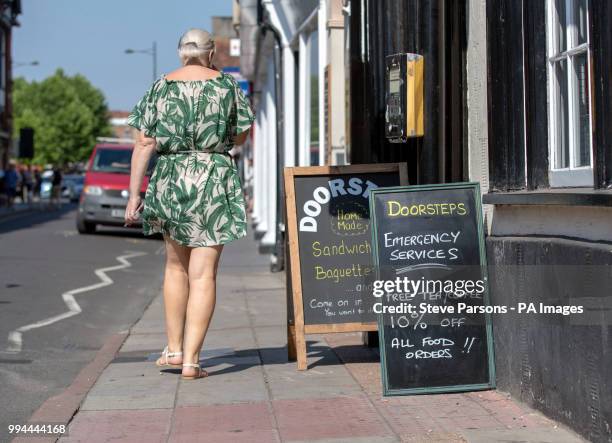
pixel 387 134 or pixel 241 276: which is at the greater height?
pixel 387 134

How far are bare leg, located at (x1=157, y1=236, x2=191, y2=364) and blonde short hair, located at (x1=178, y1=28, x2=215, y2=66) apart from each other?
1.08m

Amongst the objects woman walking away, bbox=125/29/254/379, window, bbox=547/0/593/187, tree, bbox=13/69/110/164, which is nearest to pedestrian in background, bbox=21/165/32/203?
woman walking away, bbox=125/29/254/379

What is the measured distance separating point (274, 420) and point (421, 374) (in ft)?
2.99

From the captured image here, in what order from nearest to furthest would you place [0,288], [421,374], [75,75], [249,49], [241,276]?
1. [421,374]
2. [0,288]
3. [241,276]
4. [249,49]
5. [75,75]

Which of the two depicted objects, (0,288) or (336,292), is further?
(0,288)

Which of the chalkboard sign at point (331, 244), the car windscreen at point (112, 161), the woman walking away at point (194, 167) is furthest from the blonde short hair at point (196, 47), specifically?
the car windscreen at point (112, 161)

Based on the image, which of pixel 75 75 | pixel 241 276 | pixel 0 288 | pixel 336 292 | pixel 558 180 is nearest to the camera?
pixel 558 180

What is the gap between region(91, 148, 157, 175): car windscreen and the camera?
24391 millimetres

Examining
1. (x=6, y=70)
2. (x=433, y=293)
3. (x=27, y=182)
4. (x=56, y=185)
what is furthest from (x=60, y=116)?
(x=433, y=293)

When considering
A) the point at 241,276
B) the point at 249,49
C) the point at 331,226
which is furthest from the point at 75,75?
the point at 331,226

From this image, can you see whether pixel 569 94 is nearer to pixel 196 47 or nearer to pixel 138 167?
pixel 196 47

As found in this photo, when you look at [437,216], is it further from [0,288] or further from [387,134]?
[0,288]

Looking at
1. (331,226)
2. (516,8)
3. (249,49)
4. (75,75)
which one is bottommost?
(331,226)

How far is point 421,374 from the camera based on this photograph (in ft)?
18.8
